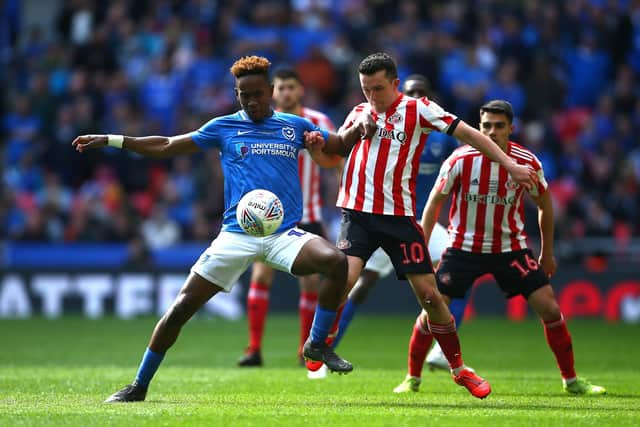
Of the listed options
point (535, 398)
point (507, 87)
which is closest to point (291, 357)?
point (535, 398)

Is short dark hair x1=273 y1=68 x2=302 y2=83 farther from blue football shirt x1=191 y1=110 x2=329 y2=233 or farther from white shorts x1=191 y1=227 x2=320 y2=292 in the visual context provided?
white shorts x1=191 y1=227 x2=320 y2=292

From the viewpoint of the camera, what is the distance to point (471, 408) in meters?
7.49

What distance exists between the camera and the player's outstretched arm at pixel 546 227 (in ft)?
28.3

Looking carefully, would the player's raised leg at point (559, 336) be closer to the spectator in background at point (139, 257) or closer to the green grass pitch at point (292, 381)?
the green grass pitch at point (292, 381)

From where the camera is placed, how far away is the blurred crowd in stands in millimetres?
19500

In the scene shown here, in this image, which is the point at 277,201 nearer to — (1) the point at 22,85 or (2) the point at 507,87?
(2) the point at 507,87

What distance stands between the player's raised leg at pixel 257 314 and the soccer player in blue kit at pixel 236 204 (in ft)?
11.1

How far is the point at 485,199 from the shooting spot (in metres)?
8.77

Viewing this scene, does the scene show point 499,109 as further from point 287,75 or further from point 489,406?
point 287,75

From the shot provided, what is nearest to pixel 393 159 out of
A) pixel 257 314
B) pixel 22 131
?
pixel 257 314

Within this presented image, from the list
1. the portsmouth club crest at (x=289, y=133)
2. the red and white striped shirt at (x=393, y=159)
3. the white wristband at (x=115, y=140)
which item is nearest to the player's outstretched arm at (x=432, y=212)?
the red and white striped shirt at (x=393, y=159)

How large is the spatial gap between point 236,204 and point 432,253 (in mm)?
3168

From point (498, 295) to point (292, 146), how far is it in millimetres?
10785

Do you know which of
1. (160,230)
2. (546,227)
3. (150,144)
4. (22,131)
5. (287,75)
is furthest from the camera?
(22,131)
